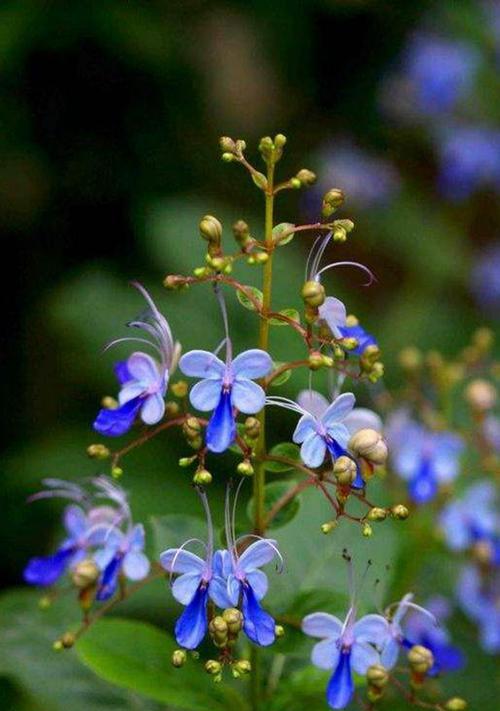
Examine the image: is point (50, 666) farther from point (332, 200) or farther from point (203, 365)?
point (332, 200)

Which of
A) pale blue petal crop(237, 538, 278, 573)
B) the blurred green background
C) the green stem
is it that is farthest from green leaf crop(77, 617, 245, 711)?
the blurred green background

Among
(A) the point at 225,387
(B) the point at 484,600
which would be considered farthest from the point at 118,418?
(B) the point at 484,600

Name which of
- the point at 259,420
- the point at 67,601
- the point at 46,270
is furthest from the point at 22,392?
the point at 259,420

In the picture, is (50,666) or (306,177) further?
(50,666)

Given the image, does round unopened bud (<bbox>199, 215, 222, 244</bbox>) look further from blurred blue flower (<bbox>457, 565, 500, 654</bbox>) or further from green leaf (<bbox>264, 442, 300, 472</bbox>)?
blurred blue flower (<bbox>457, 565, 500, 654</bbox>)

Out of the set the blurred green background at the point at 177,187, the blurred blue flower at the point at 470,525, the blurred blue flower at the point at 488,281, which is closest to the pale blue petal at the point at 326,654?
the blurred blue flower at the point at 470,525

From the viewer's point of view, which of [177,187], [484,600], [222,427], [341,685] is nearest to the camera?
[222,427]
